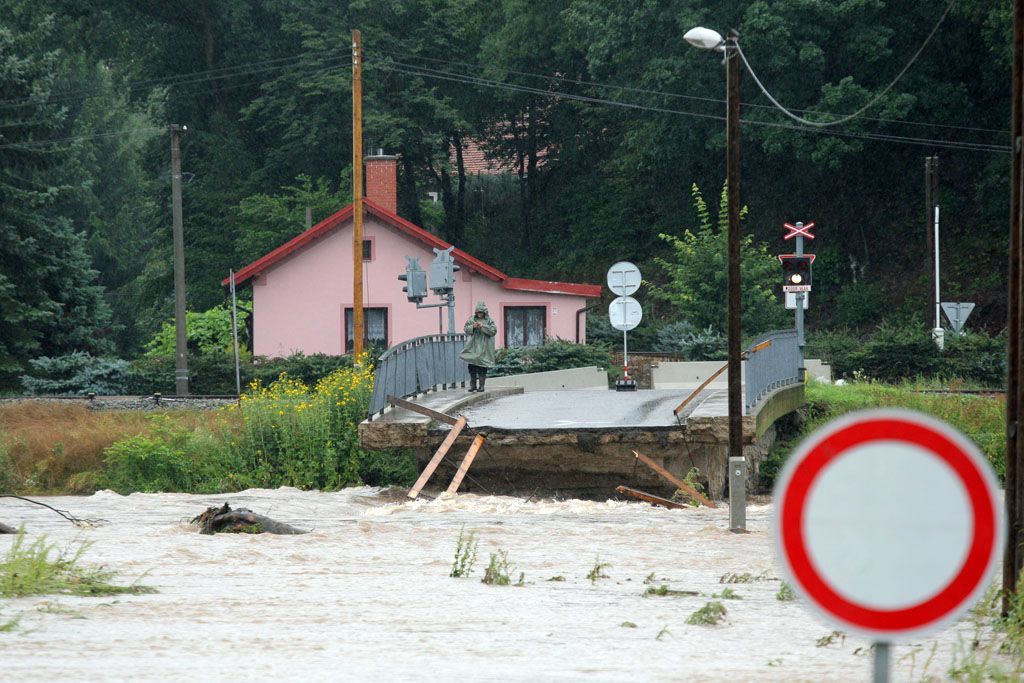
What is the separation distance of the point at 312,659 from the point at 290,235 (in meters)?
48.6

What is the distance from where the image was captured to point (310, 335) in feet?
147

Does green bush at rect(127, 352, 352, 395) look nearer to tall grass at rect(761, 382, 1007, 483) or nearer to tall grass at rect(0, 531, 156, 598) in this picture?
tall grass at rect(761, 382, 1007, 483)

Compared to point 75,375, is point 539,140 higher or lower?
higher

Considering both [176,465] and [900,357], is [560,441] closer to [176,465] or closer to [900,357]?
[176,465]

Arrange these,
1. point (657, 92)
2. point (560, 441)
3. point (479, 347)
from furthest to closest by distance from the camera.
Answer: point (657, 92), point (479, 347), point (560, 441)

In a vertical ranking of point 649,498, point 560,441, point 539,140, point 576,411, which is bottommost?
point 649,498

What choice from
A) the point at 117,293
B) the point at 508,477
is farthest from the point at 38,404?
the point at 117,293

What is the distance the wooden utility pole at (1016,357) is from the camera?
946cm

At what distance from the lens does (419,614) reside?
9.38m

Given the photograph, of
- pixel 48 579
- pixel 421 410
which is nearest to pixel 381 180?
pixel 421 410

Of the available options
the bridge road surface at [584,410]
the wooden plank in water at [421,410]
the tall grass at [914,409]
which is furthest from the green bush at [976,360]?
the wooden plank in water at [421,410]

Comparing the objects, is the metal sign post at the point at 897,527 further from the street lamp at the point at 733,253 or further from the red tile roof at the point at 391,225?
the red tile roof at the point at 391,225

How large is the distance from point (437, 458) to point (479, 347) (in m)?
7.15

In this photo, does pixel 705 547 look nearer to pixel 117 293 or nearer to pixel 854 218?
pixel 854 218
